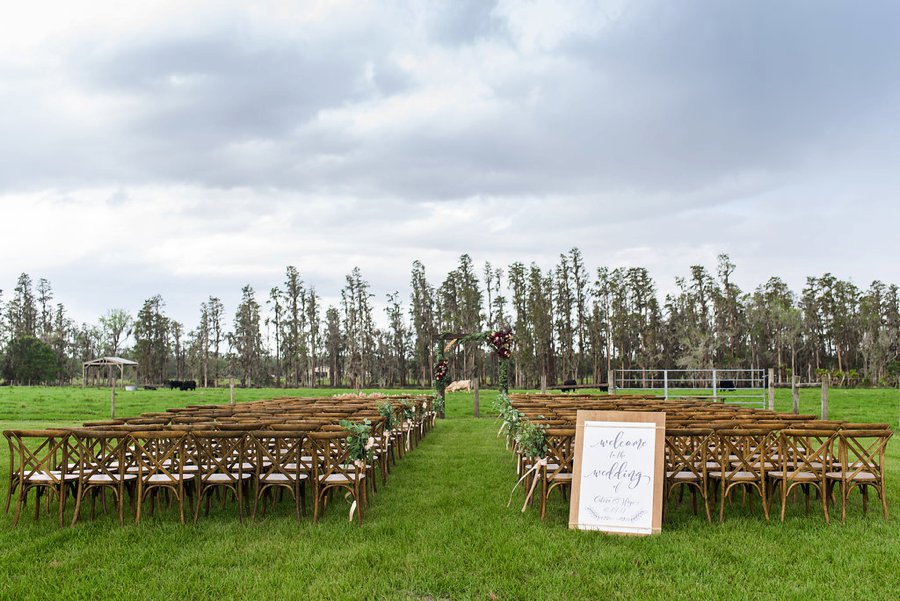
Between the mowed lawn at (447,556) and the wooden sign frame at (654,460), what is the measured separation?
15 centimetres

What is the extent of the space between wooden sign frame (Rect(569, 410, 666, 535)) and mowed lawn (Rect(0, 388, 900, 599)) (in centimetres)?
15

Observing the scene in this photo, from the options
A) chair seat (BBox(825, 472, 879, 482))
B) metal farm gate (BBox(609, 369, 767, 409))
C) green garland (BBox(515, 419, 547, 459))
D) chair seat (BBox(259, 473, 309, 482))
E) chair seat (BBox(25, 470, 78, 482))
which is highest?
green garland (BBox(515, 419, 547, 459))

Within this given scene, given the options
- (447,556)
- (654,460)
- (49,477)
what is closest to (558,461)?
(654,460)

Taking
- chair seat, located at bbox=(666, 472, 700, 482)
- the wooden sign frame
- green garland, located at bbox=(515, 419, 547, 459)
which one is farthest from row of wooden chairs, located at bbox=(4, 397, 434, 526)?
chair seat, located at bbox=(666, 472, 700, 482)

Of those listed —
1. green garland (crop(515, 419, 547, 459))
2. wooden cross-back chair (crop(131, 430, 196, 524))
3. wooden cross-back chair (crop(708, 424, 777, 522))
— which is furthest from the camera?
green garland (crop(515, 419, 547, 459))

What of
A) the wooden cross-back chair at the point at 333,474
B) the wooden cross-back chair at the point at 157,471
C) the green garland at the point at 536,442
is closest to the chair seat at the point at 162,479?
the wooden cross-back chair at the point at 157,471

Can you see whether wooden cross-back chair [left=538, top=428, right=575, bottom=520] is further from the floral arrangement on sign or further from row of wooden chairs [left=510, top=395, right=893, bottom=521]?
the floral arrangement on sign

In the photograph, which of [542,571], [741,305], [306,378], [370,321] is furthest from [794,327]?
[542,571]

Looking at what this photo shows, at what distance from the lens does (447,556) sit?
5402 millimetres

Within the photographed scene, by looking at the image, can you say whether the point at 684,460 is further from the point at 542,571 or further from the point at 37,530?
the point at 37,530

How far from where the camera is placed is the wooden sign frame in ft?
20.1

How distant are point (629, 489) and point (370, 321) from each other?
67880mm

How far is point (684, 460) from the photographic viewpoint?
6559 millimetres

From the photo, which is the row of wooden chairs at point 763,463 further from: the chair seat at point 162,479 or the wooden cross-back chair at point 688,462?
the chair seat at point 162,479
